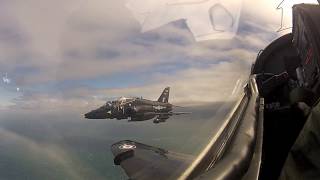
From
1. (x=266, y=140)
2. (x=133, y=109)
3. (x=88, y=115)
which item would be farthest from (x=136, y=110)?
(x=266, y=140)

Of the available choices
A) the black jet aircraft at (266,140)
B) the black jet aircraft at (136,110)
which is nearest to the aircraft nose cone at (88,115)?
the black jet aircraft at (136,110)

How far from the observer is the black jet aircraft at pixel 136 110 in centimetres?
436

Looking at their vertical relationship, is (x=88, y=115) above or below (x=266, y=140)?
above

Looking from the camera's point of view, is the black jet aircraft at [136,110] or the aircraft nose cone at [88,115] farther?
the black jet aircraft at [136,110]

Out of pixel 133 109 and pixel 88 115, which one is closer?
pixel 88 115

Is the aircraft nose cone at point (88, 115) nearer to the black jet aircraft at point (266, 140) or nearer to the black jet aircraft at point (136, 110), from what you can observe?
the black jet aircraft at point (136, 110)

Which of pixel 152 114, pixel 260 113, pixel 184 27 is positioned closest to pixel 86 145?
pixel 152 114

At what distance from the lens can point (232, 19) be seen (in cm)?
402

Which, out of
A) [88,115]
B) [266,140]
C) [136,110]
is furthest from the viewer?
[136,110]

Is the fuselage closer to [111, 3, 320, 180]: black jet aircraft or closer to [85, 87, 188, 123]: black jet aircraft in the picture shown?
[85, 87, 188, 123]: black jet aircraft

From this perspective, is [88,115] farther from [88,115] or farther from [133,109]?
[133,109]

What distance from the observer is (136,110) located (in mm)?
4652

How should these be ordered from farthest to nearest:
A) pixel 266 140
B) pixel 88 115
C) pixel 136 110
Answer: pixel 136 110, pixel 88 115, pixel 266 140

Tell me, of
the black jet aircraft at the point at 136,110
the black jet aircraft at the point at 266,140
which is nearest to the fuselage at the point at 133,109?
the black jet aircraft at the point at 136,110
